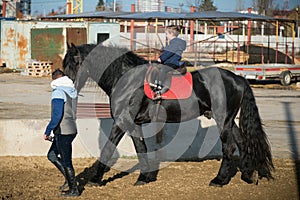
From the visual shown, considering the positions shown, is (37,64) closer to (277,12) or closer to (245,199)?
(245,199)

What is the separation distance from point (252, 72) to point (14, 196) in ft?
69.0

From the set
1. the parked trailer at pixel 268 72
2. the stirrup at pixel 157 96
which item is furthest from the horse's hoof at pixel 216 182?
the parked trailer at pixel 268 72

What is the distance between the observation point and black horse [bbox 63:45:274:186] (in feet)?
25.7

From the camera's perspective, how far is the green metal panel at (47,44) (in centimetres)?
3216

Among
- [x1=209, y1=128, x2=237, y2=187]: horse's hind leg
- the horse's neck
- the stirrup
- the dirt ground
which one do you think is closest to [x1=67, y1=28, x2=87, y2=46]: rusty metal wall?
the dirt ground

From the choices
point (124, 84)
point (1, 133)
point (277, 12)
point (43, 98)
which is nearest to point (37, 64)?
point (43, 98)

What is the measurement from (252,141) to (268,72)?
1911 centimetres

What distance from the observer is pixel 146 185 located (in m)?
7.91

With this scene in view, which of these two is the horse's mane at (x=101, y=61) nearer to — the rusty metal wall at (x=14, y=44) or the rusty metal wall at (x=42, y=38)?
the rusty metal wall at (x=42, y=38)

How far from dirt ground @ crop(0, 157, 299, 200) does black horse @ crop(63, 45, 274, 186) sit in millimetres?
238

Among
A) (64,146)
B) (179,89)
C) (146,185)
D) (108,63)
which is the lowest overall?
(146,185)

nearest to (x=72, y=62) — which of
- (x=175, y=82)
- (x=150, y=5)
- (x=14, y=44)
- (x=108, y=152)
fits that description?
(x=108, y=152)

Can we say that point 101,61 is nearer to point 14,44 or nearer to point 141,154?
point 141,154

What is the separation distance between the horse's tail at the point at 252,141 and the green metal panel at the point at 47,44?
24346 mm
